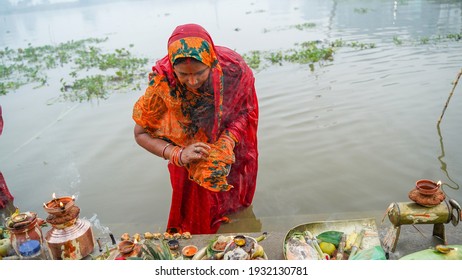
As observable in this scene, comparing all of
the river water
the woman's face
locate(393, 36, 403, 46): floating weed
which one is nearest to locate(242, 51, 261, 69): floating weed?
the river water

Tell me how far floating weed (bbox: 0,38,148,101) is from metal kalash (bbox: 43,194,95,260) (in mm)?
5934

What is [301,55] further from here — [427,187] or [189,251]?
[189,251]

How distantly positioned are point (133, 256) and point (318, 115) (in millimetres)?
3987

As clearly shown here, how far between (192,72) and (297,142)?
111 inches

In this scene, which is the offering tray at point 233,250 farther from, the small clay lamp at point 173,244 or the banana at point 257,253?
the small clay lamp at point 173,244

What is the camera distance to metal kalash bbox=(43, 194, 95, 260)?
1803mm

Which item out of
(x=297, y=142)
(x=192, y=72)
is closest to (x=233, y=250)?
(x=192, y=72)

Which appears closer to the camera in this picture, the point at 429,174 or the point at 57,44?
→ the point at 429,174

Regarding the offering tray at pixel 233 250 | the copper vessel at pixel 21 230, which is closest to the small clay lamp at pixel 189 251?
the offering tray at pixel 233 250

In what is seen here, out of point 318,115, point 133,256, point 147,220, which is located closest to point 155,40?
point 318,115

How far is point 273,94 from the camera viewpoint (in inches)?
251
